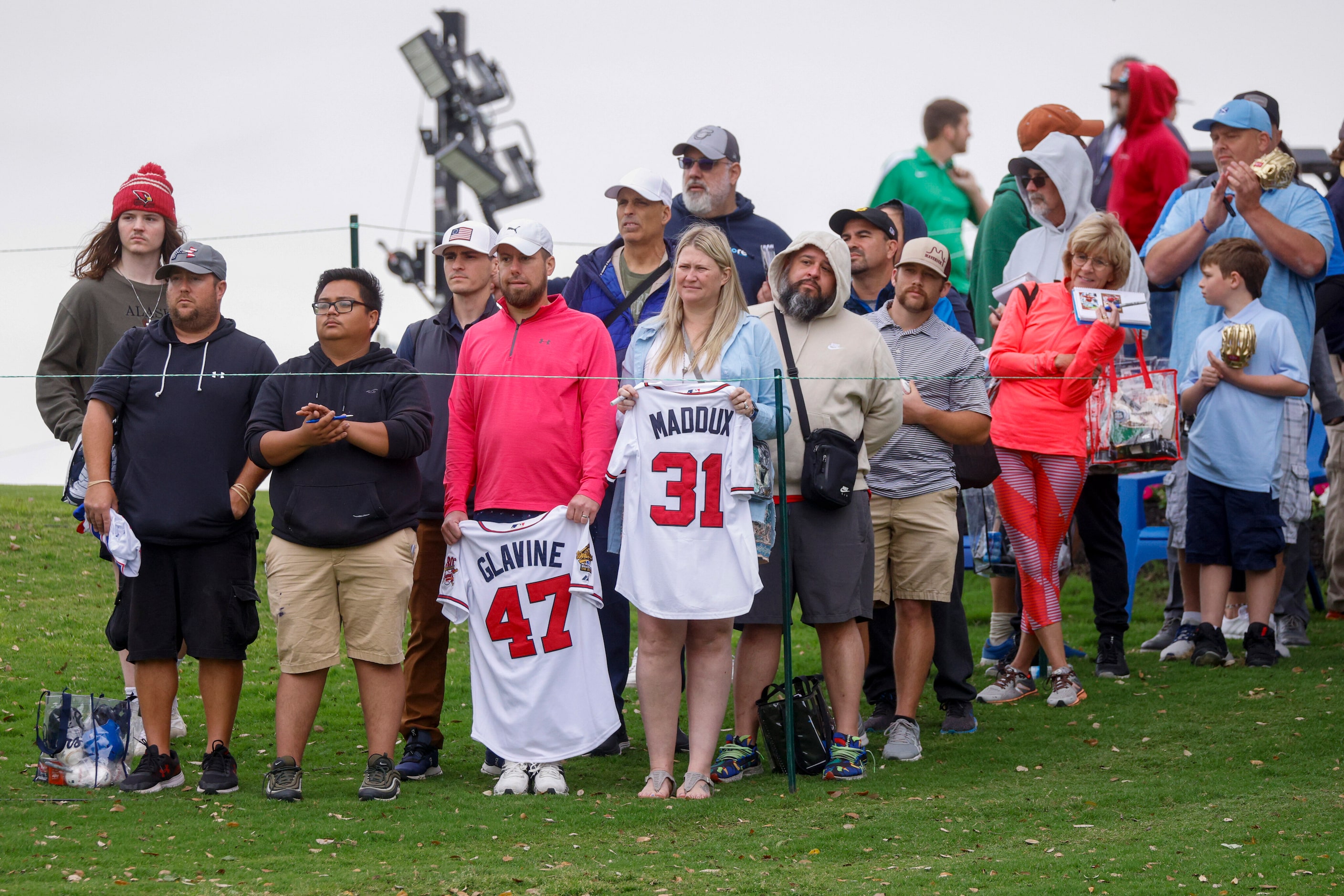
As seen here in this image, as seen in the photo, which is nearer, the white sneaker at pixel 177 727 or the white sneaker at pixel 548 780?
the white sneaker at pixel 548 780

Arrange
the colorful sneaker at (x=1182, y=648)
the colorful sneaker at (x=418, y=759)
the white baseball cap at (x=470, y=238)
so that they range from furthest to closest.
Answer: the colorful sneaker at (x=1182, y=648) < the white baseball cap at (x=470, y=238) < the colorful sneaker at (x=418, y=759)

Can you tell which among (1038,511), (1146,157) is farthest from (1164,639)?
(1146,157)

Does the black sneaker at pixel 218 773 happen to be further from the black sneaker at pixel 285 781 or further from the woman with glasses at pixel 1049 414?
the woman with glasses at pixel 1049 414

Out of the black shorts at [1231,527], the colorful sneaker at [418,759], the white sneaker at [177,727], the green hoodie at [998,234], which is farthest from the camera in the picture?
the green hoodie at [998,234]

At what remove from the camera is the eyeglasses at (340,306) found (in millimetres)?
5594

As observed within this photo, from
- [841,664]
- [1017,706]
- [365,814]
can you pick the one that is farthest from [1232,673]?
[365,814]

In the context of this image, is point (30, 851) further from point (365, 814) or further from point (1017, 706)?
point (1017, 706)

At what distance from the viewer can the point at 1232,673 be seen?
24.2ft

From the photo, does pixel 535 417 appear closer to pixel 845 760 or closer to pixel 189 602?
pixel 189 602

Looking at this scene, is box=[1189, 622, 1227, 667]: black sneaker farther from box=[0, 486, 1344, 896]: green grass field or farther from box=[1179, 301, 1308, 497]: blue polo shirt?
box=[1179, 301, 1308, 497]: blue polo shirt

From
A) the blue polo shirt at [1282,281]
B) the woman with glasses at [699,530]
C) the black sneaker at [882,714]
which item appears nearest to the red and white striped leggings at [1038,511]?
the black sneaker at [882,714]

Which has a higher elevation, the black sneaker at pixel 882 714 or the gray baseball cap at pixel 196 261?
the gray baseball cap at pixel 196 261

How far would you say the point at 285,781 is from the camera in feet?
17.8

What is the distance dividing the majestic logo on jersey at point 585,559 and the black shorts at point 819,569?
60 cm
